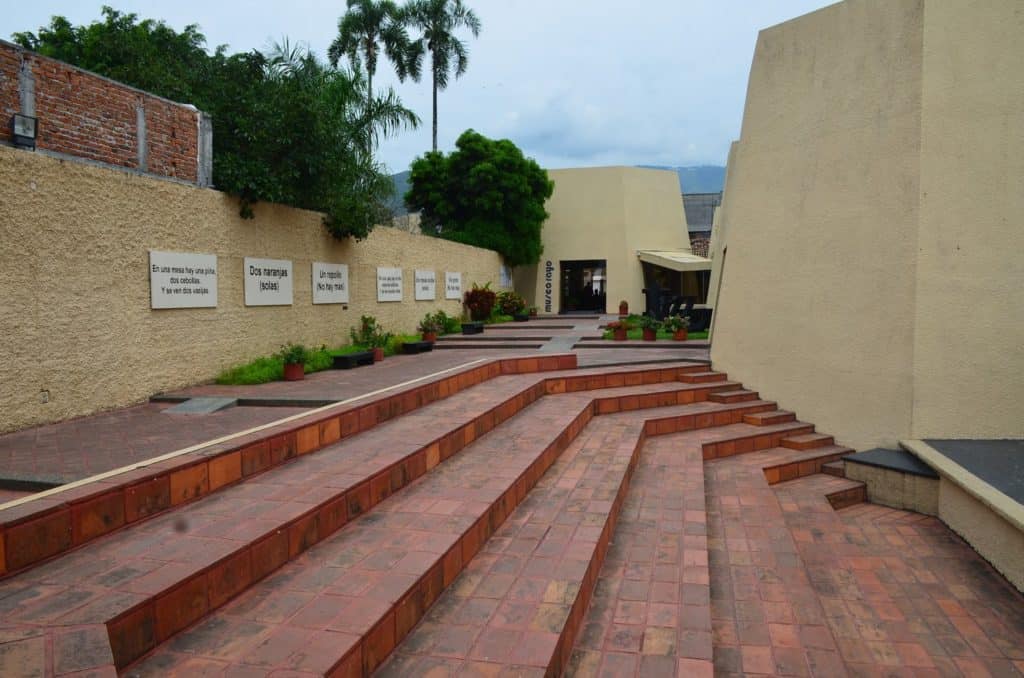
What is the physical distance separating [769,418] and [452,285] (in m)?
9.21

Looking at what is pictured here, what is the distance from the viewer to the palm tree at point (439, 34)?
2548cm

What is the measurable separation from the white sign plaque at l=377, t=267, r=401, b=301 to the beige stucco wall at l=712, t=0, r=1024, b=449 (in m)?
6.37

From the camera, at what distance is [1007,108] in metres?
6.51

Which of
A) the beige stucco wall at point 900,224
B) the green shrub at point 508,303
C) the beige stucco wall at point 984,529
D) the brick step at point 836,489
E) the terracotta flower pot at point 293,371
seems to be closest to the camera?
the beige stucco wall at point 984,529

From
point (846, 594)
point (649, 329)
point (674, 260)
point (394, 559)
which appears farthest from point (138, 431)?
point (674, 260)

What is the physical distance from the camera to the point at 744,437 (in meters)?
7.31

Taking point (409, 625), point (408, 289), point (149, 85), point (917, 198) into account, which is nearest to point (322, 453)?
point (409, 625)

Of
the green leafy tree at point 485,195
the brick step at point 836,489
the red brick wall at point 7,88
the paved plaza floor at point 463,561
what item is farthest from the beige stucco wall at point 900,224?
the green leafy tree at point 485,195

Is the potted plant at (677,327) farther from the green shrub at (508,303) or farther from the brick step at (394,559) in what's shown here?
the brick step at (394,559)

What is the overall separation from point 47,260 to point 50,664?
14.0 ft

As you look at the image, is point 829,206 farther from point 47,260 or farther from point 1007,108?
point 47,260

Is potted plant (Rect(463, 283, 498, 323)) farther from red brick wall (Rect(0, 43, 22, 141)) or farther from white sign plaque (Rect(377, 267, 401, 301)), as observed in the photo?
red brick wall (Rect(0, 43, 22, 141))

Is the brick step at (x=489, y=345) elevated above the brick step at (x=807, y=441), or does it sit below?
above

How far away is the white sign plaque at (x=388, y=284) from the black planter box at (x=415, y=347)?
105 centimetres
